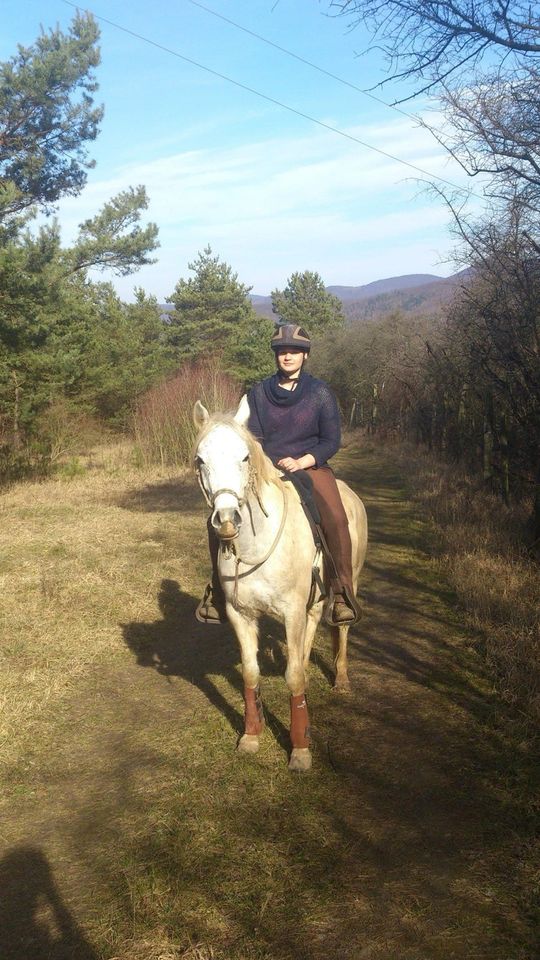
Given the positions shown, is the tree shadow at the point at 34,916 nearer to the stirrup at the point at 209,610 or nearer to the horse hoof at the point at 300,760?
the horse hoof at the point at 300,760

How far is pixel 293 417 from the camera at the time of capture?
4.89 metres

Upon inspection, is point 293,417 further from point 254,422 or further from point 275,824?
point 275,824

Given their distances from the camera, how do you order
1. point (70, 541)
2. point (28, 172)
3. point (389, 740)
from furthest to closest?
point (28, 172) → point (70, 541) → point (389, 740)

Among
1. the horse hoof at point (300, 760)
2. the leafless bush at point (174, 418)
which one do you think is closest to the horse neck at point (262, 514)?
the horse hoof at point (300, 760)

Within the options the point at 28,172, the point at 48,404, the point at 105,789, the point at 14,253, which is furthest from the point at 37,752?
the point at 28,172

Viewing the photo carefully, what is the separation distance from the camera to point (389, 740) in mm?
4707

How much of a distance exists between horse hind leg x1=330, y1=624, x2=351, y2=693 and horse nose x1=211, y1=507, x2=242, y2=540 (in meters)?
2.25

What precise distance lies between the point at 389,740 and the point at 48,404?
1507 cm

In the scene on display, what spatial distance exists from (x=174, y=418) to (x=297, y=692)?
15.6 metres

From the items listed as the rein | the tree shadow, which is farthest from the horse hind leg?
the tree shadow

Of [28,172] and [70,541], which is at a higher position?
[28,172]

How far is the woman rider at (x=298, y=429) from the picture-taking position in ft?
15.8

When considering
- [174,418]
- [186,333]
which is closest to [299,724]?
[174,418]

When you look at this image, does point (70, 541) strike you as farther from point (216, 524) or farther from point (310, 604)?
point (216, 524)
